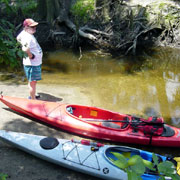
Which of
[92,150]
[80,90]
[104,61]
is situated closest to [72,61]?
[104,61]

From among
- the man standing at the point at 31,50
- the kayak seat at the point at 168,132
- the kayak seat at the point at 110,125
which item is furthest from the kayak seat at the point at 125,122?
the man standing at the point at 31,50

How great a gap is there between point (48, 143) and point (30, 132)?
0.80 meters

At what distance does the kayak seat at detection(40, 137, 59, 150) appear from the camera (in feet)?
11.6

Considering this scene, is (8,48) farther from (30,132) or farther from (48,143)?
(30,132)

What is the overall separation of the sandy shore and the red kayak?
0.62ft

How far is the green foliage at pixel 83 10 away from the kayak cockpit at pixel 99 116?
23.7 feet

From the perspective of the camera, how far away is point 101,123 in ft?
14.6

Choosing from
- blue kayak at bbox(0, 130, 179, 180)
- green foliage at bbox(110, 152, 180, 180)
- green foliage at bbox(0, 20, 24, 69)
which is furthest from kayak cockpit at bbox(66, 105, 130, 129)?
green foliage at bbox(110, 152, 180, 180)

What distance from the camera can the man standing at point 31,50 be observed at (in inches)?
160

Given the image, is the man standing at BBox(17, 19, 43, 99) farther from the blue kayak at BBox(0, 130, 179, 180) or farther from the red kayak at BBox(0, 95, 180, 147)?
the blue kayak at BBox(0, 130, 179, 180)

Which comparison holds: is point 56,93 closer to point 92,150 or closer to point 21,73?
point 21,73

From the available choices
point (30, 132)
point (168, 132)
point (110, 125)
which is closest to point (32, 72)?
point (30, 132)

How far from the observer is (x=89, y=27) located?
10789mm

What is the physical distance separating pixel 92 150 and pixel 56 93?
8.77ft
